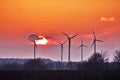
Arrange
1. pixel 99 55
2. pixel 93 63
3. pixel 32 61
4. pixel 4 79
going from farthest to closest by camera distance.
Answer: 1. pixel 32 61
2. pixel 99 55
3. pixel 93 63
4. pixel 4 79

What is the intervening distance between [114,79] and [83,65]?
95.8m

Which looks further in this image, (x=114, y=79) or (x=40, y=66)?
(x=40, y=66)

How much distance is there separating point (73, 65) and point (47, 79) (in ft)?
415

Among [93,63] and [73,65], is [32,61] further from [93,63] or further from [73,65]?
[93,63]

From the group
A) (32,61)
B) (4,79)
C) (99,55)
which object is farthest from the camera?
(32,61)

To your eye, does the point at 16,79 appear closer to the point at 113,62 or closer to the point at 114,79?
Result: the point at 114,79

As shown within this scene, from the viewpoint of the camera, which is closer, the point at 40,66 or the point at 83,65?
the point at 83,65

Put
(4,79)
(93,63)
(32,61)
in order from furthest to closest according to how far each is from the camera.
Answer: (32,61)
(93,63)
(4,79)

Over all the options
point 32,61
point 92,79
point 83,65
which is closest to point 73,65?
point 32,61

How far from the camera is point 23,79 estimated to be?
72375 mm

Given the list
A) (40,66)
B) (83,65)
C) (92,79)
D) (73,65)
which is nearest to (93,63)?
(83,65)

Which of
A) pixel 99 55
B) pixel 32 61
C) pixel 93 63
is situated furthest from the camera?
pixel 32 61

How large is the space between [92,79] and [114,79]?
355cm

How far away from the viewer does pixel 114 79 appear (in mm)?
73125
